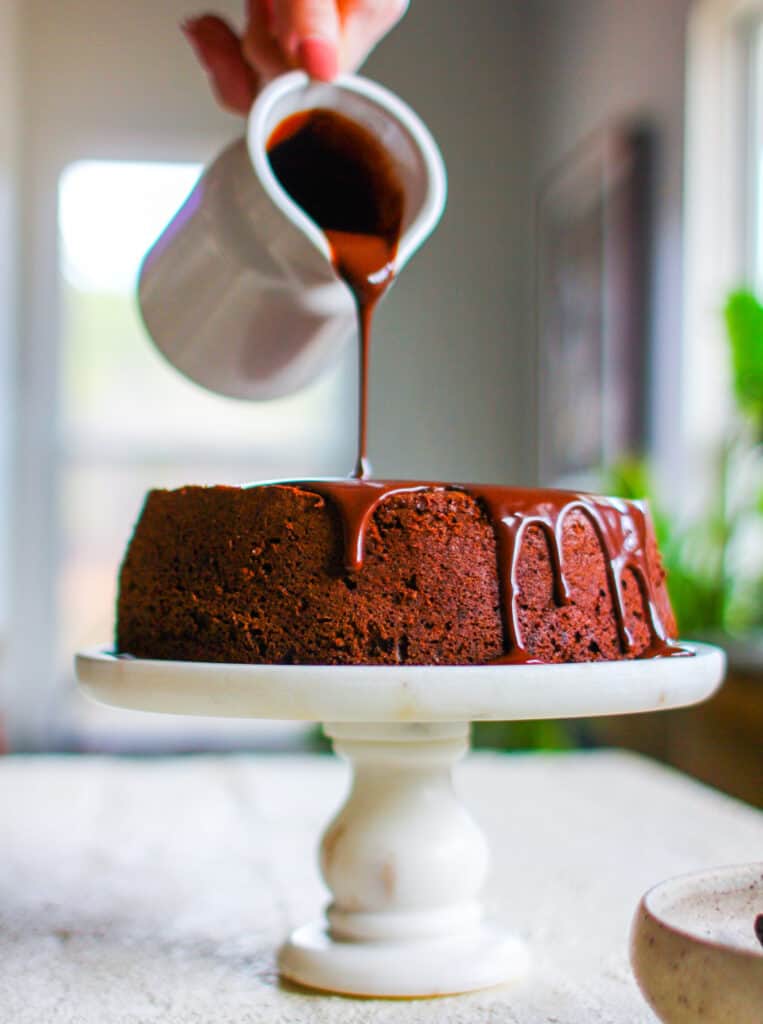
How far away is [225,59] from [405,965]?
2.80 feet

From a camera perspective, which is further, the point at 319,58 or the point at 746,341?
the point at 746,341

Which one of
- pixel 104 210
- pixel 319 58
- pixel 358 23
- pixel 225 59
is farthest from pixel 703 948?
pixel 104 210

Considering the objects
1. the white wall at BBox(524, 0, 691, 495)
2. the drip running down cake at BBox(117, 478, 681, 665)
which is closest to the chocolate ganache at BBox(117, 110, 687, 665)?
the drip running down cake at BBox(117, 478, 681, 665)

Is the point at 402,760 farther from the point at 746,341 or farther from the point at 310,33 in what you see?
the point at 746,341

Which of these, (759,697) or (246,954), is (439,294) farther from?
(246,954)

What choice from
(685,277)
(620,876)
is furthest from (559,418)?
(620,876)

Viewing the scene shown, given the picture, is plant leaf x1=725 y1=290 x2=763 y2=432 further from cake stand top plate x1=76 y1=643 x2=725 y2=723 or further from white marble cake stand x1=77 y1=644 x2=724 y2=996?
cake stand top plate x1=76 y1=643 x2=725 y2=723

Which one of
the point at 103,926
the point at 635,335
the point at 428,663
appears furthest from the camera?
the point at 635,335

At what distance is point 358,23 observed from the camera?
1037mm

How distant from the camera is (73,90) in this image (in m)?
4.36

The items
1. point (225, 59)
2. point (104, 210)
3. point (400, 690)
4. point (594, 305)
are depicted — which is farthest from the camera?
point (104, 210)

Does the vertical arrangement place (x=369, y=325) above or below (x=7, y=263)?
below

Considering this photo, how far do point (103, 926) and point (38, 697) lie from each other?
3621 mm

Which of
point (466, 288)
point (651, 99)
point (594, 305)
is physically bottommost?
point (594, 305)
